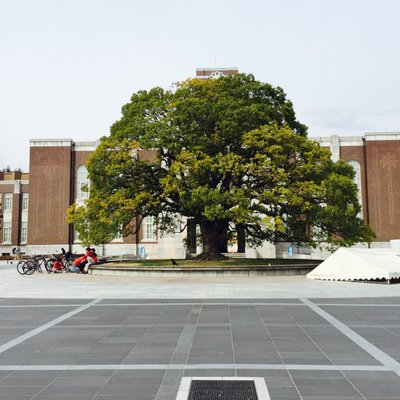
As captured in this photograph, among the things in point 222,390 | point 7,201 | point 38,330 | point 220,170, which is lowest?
point 38,330

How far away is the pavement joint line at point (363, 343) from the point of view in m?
5.72

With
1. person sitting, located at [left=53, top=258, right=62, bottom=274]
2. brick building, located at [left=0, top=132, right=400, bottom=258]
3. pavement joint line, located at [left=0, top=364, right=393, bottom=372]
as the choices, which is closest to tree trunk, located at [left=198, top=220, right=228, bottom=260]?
person sitting, located at [left=53, top=258, right=62, bottom=274]

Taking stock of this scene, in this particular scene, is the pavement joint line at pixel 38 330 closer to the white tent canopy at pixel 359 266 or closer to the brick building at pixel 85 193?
the white tent canopy at pixel 359 266

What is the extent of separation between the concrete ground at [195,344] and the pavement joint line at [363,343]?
2 centimetres

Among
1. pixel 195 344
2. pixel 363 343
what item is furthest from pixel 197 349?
pixel 363 343

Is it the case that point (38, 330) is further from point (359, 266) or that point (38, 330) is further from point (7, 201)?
point (7, 201)

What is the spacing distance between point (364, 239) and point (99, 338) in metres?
18.0

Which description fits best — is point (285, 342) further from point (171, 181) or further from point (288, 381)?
point (171, 181)

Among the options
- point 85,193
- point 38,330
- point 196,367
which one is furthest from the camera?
point 85,193

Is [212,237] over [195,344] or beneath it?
over

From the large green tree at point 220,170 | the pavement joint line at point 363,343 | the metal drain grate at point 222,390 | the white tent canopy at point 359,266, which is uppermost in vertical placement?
the large green tree at point 220,170

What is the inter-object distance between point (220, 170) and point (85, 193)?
3292 centimetres

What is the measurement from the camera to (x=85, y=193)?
49.3 m

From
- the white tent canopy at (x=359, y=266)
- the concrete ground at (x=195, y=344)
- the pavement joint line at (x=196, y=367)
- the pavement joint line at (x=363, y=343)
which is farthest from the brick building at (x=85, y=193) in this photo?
the pavement joint line at (x=196, y=367)
